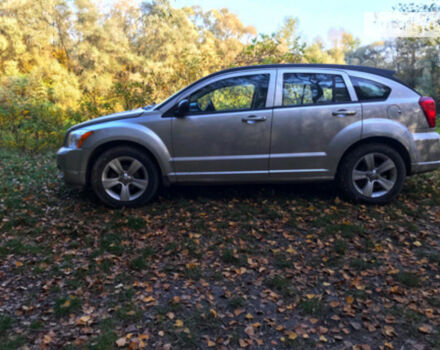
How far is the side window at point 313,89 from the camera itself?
528cm

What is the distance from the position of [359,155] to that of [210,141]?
1.96m

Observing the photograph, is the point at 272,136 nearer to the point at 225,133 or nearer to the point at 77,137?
the point at 225,133

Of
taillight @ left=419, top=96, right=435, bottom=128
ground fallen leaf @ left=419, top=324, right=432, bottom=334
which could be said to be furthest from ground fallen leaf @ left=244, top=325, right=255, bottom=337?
taillight @ left=419, top=96, right=435, bottom=128

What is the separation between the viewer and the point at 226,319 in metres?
3.34

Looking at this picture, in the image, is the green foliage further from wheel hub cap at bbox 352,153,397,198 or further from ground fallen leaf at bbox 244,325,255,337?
ground fallen leaf at bbox 244,325,255,337

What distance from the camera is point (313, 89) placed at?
17.4ft

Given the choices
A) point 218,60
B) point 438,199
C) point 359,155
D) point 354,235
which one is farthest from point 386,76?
point 218,60

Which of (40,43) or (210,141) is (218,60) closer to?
(210,141)

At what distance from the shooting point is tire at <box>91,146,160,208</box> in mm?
5340

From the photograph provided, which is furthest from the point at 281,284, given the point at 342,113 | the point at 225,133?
the point at 342,113

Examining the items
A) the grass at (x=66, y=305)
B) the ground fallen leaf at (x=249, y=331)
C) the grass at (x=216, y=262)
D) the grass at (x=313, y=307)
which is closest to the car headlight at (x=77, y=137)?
the grass at (x=216, y=262)

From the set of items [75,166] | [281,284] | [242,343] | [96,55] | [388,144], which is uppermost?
[96,55]

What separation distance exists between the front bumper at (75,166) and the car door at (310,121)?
8.28 feet

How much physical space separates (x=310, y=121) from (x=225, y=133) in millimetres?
1109
